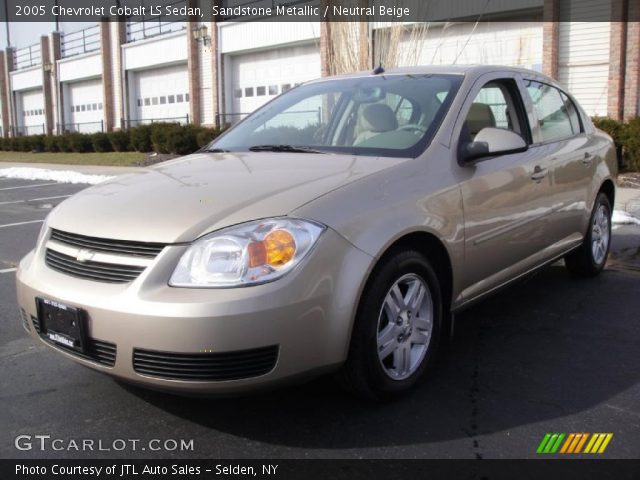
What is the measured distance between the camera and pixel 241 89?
27.7 metres

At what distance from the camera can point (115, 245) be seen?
2.81m

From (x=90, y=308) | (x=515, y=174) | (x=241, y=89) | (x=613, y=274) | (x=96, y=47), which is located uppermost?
(x=96, y=47)

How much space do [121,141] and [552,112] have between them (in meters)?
24.5

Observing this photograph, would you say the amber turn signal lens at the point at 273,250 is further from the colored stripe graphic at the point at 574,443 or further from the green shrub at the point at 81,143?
the green shrub at the point at 81,143

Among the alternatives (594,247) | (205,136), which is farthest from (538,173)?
(205,136)

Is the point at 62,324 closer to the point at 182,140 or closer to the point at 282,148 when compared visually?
the point at 282,148

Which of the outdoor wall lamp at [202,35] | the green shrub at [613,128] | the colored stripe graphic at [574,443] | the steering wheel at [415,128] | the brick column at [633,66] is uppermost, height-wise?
the outdoor wall lamp at [202,35]

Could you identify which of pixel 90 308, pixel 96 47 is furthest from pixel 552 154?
pixel 96 47

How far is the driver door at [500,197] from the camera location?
360cm

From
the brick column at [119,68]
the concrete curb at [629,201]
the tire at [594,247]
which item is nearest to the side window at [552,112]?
the tire at [594,247]

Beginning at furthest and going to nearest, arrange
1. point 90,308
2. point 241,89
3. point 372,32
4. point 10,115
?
point 10,115
point 241,89
point 372,32
point 90,308

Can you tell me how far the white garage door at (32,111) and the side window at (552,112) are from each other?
44792 millimetres

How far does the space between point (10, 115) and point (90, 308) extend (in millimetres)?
54076

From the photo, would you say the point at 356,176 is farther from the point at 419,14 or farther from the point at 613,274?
the point at 419,14
